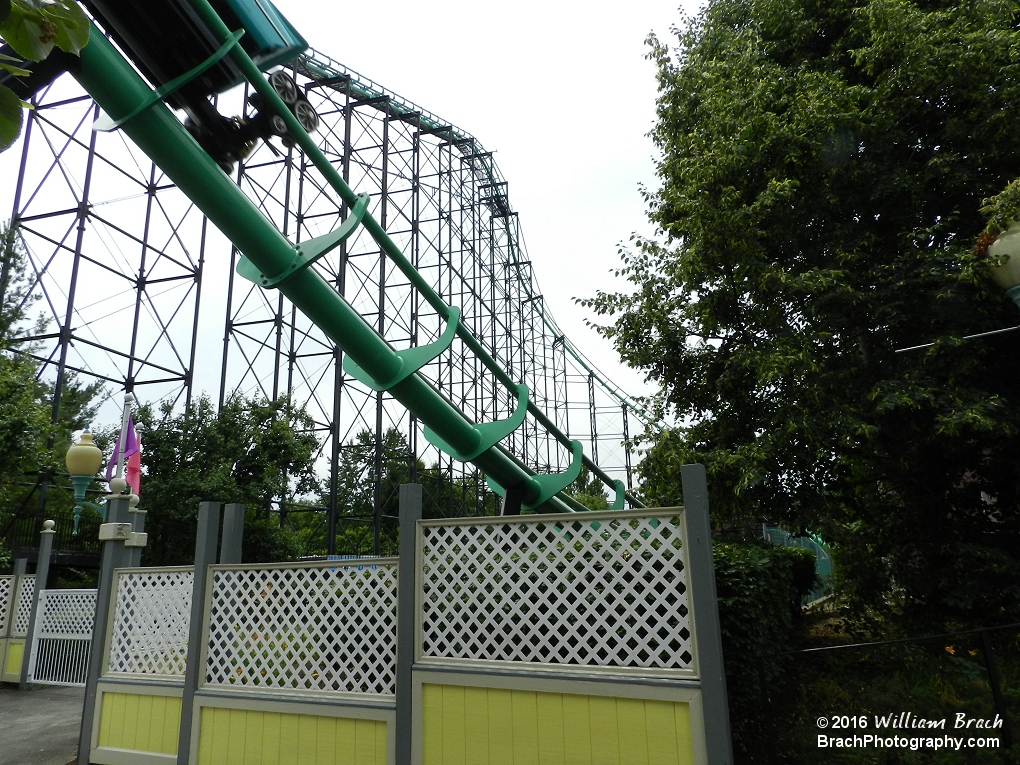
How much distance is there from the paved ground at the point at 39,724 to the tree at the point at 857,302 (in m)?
5.30

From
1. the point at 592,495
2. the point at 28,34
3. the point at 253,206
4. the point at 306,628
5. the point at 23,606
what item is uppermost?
the point at 592,495

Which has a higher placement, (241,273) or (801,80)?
(801,80)

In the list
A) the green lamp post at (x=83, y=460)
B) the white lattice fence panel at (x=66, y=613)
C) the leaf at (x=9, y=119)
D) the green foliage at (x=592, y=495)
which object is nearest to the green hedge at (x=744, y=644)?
the leaf at (x=9, y=119)

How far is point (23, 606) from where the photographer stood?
8.75 m

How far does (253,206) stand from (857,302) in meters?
4.87

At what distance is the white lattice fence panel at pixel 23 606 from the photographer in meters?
8.62

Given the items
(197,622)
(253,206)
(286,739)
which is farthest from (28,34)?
(197,622)

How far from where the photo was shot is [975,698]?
454 centimetres

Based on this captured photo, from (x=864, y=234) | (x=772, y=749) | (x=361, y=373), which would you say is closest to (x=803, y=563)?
(x=864, y=234)

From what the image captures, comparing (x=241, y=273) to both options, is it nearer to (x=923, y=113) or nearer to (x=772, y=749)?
(x=772, y=749)

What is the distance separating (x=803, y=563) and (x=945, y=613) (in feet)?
11.4

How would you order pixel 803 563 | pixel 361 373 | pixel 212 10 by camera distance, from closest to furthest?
pixel 212 10, pixel 361 373, pixel 803 563

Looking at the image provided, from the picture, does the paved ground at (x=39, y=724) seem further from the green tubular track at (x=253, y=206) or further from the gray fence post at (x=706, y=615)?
the gray fence post at (x=706, y=615)

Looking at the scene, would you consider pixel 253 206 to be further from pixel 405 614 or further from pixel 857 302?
pixel 857 302
